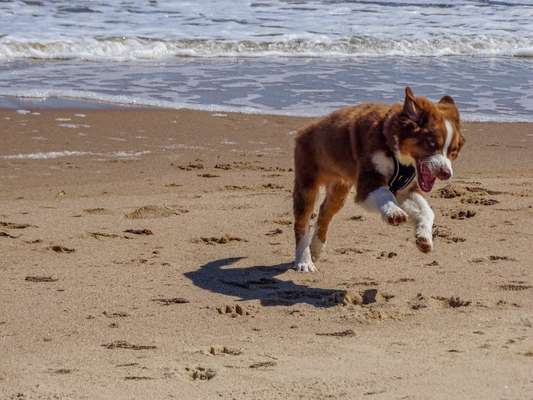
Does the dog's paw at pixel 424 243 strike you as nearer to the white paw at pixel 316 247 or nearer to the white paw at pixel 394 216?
the white paw at pixel 394 216

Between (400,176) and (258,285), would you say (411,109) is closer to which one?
(400,176)

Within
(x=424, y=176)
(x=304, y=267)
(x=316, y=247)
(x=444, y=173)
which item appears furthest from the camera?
(x=316, y=247)

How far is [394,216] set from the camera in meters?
5.58

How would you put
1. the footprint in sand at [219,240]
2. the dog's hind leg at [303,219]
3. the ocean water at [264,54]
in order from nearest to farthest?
the dog's hind leg at [303,219] < the footprint in sand at [219,240] < the ocean water at [264,54]

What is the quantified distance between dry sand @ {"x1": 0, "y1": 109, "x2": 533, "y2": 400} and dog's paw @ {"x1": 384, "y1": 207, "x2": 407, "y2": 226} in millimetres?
489

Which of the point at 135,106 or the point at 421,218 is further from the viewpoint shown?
the point at 135,106

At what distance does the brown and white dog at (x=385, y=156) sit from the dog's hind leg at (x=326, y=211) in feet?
0.36

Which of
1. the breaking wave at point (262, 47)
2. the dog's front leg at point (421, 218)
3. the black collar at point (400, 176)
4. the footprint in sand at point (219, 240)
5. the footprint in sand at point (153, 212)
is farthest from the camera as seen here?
the breaking wave at point (262, 47)

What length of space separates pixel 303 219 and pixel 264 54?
10618mm

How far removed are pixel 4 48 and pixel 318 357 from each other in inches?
482

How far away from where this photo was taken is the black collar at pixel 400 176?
5754 millimetres

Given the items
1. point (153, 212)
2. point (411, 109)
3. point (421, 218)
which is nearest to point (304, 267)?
point (421, 218)

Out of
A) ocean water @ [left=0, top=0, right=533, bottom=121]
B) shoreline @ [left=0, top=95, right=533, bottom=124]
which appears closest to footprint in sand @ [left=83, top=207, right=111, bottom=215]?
shoreline @ [left=0, top=95, right=533, bottom=124]

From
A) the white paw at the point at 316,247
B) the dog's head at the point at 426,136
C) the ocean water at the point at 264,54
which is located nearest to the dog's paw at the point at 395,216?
the dog's head at the point at 426,136
